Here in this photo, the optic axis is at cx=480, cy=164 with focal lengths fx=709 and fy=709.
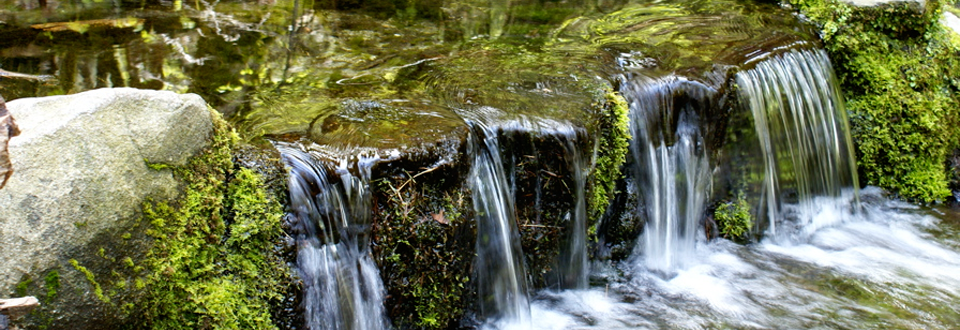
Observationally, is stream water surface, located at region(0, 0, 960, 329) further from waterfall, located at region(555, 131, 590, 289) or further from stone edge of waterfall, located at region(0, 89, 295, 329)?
stone edge of waterfall, located at region(0, 89, 295, 329)

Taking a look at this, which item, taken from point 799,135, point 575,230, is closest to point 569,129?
point 575,230

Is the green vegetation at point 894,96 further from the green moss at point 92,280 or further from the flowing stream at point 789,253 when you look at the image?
the green moss at point 92,280

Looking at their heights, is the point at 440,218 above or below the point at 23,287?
below

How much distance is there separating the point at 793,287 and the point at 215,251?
148 inches

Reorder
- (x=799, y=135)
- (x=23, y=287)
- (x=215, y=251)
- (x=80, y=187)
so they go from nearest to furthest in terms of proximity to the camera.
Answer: (x=23, y=287) → (x=80, y=187) → (x=215, y=251) → (x=799, y=135)

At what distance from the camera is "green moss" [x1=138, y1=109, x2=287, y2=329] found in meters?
2.95

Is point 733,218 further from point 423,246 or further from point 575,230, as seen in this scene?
point 423,246

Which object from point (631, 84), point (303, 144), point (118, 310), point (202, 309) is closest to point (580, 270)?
point (631, 84)

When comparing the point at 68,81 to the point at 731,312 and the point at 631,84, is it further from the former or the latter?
the point at 731,312

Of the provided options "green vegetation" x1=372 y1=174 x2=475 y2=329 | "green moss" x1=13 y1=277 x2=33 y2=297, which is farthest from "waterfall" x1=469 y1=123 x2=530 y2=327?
"green moss" x1=13 y1=277 x2=33 y2=297

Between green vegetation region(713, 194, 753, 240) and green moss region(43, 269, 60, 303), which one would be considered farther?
green vegetation region(713, 194, 753, 240)

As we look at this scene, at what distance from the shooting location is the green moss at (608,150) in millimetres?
4453

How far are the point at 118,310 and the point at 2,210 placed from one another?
0.59 meters

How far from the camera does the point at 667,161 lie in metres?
4.89
